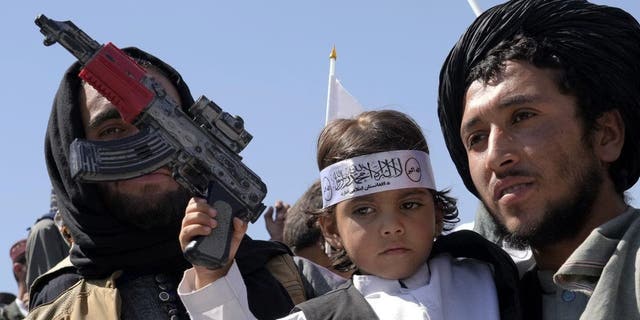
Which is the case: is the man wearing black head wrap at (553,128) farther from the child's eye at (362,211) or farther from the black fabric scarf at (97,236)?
the black fabric scarf at (97,236)

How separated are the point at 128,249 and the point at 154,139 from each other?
1.89 feet

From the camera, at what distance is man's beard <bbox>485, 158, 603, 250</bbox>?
4.13 metres

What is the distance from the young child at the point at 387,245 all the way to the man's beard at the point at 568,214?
27 centimetres

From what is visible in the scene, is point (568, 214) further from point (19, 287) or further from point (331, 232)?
point (19, 287)

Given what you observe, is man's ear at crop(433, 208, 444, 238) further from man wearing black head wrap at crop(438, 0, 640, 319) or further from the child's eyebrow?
man wearing black head wrap at crop(438, 0, 640, 319)

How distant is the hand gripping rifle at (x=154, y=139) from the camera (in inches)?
190

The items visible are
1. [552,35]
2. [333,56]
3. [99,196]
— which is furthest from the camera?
[333,56]

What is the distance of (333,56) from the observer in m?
7.70

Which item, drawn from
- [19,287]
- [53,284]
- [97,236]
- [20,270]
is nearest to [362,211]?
[97,236]

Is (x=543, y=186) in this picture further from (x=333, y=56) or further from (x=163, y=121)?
(x=333, y=56)

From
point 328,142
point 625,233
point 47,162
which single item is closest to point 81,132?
point 47,162

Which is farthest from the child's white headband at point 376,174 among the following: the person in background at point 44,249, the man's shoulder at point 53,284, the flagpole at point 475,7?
the person in background at point 44,249

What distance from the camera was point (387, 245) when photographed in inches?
181

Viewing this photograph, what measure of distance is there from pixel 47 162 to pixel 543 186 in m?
2.51
